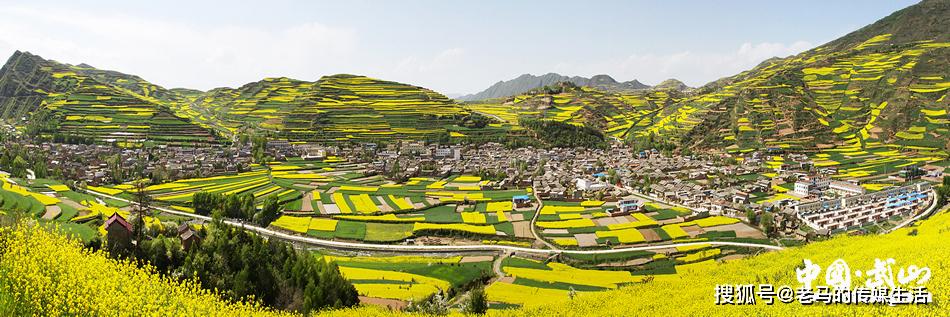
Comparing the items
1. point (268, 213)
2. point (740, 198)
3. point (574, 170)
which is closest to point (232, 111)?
point (268, 213)

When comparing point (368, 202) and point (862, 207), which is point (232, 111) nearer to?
point (368, 202)

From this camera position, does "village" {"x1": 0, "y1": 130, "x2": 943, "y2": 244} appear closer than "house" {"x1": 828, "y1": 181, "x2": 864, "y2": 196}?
Yes

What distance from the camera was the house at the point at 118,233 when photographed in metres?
22.0

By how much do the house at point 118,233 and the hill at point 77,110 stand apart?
6856 cm

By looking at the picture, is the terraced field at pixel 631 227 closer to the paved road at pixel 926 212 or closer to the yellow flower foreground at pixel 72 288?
the paved road at pixel 926 212

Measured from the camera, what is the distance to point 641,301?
1852 cm

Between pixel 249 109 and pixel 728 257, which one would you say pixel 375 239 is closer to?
pixel 728 257

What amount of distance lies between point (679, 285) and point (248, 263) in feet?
65.9

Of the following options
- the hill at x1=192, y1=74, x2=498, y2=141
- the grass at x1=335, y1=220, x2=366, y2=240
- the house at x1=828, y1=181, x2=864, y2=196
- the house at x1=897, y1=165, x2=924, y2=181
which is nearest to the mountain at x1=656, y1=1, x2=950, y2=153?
the house at x1=897, y1=165, x2=924, y2=181

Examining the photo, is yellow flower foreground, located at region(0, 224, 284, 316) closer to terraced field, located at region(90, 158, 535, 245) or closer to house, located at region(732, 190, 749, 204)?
terraced field, located at region(90, 158, 535, 245)

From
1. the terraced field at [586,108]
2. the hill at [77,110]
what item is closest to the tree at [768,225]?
the terraced field at [586,108]

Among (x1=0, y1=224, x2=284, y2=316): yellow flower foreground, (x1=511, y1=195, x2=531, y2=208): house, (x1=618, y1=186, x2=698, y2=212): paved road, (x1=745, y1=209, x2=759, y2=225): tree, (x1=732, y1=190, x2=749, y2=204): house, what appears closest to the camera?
(x1=0, y1=224, x2=284, y2=316): yellow flower foreground

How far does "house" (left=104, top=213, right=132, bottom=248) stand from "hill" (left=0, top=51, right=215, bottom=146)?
68.6m

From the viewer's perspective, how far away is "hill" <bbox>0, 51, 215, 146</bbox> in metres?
84.6
